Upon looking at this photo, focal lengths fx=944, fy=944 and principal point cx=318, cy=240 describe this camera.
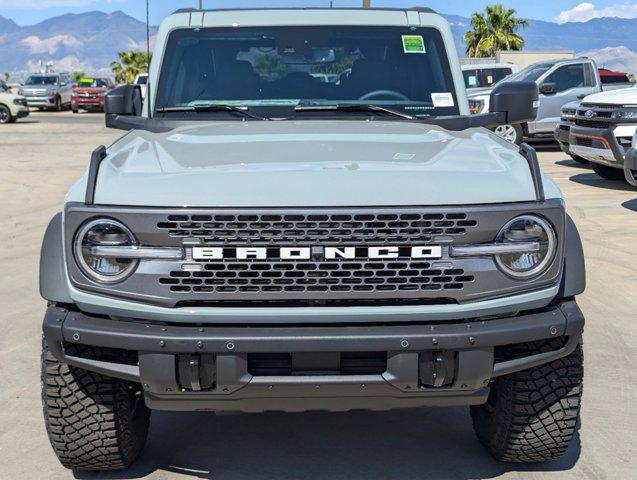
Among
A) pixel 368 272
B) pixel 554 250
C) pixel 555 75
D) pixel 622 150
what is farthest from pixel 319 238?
pixel 555 75

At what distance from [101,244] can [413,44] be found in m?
2.46

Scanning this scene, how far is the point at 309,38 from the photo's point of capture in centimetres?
511

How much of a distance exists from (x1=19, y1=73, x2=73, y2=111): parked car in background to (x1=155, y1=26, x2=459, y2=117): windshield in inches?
1518

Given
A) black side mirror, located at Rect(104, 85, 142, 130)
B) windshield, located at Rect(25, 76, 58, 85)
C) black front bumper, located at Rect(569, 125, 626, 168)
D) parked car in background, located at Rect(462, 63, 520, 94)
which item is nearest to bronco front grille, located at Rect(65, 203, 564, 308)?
black side mirror, located at Rect(104, 85, 142, 130)

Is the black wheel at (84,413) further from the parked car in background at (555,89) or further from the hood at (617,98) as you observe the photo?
the parked car in background at (555,89)

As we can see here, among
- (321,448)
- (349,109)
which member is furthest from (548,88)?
(321,448)

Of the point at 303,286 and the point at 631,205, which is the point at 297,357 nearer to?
the point at 303,286

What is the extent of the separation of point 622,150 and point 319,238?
10623 millimetres

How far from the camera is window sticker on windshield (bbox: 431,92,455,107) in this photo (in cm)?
Result: 484

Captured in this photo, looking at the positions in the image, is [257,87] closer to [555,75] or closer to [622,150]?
[622,150]

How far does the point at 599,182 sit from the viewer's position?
46.5 ft

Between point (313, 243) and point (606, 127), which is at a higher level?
point (313, 243)

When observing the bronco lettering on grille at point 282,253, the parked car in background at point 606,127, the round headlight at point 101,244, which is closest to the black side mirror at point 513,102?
the bronco lettering on grille at point 282,253

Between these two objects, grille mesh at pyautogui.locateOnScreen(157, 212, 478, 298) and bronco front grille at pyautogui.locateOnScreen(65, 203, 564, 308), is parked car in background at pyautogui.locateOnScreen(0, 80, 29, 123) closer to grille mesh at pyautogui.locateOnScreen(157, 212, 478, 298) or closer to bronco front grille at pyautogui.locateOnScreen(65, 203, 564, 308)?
bronco front grille at pyautogui.locateOnScreen(65, 203, 564, 308)
